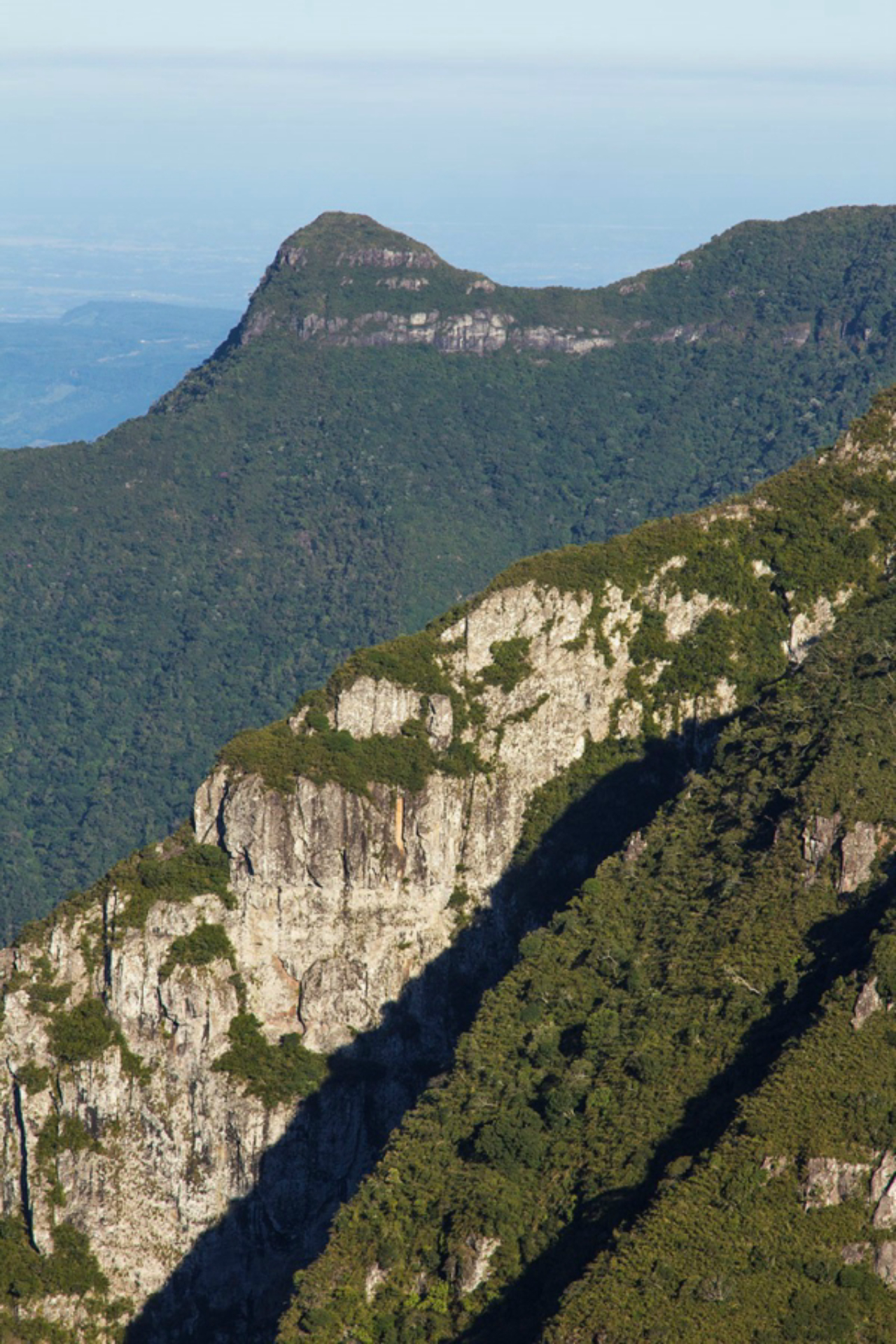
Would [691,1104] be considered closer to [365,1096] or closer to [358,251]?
[365,1096]

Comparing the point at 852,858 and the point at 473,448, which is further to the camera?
the point at 473,448

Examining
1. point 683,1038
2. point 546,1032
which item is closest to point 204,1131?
point 546,1032

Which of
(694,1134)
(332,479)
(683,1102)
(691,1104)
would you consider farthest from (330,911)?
(332,479)

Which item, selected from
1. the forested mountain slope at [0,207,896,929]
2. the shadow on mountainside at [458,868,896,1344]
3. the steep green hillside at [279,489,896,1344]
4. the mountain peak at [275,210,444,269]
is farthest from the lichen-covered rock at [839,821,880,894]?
the mountain peak at [275,210,444,269]

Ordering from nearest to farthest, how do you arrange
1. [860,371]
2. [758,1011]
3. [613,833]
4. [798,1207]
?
[798,1207] → [758,1011] → [613,833] → [860,371]

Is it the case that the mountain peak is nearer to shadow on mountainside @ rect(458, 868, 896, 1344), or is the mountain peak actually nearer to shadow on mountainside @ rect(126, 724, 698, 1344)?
shadow on mountainside @ rect(126, 724, 698, 1344)

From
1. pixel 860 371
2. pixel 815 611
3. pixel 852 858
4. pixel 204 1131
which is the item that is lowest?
pixel 204 1131

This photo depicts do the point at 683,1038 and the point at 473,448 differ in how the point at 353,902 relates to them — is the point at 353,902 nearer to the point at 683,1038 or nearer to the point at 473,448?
the point at 683,1038

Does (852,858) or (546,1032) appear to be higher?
(852,858)
